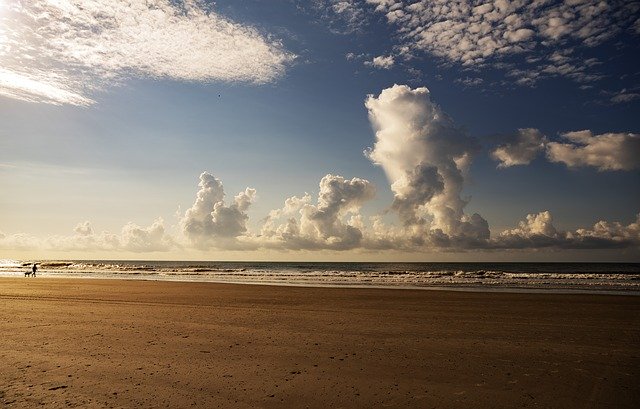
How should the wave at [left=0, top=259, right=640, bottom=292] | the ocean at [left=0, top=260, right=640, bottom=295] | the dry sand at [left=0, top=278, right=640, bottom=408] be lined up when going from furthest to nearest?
1. the wave at [left=0, top=259, right=640, bottom=292]
2. the ocean at [left=0, top=260, right=640, bottom=295]
3. the dry sand at [left=0, top=278, right=640, bottom=408]

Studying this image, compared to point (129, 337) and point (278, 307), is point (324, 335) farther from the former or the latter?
point (278, 307)

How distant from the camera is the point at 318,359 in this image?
10.3 metres

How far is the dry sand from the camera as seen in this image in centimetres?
762

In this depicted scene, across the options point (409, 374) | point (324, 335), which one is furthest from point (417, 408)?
point (324, 335)

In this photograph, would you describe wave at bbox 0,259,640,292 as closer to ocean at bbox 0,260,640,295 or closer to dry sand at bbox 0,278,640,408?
ocean at bbox 0,260,640,295

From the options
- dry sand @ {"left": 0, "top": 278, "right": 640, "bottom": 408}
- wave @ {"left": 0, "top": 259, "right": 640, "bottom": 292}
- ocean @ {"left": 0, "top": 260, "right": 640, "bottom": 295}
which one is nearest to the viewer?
dry sand @ {"left": 0, "top": 278, "right": 640, "bottom": 408}

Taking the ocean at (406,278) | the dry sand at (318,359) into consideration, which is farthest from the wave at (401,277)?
the dry sand at (318,359)

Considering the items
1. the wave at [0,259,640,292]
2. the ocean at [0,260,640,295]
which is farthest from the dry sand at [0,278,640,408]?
the wave at [0,259,640,292]

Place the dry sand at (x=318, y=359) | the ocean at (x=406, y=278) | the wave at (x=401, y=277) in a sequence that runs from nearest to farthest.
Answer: the dry sand at (x=318, y=359) → the ocean at (x=406, y=278) → the wave at (x=401, y=277)

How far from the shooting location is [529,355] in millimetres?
10742

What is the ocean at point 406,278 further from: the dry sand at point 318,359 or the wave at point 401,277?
the dry sand at point 318,359

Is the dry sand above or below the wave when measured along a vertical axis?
above

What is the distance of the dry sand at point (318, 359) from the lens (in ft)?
25.0

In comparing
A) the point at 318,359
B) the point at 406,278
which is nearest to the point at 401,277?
the point at 406,278
